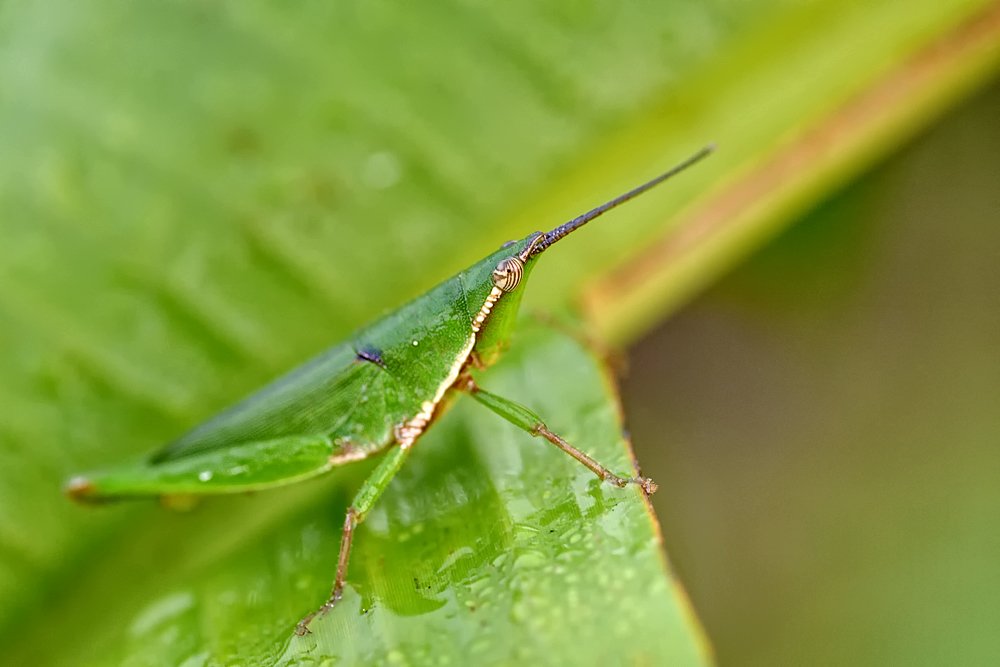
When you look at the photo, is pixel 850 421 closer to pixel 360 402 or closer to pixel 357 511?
pixel 360 402

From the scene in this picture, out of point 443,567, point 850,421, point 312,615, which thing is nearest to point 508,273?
point 443,567

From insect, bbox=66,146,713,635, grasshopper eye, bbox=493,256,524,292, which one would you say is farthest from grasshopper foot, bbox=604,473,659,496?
grasshopper eye, bbox=493,256,524,292

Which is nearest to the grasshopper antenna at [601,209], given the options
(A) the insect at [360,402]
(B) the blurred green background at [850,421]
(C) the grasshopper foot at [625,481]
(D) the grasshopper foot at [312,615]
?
(A) the insect at [360,402]

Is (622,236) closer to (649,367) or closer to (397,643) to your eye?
(649,367)

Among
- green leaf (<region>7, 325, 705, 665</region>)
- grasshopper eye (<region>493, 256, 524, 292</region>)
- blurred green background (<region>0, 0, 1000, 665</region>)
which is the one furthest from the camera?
blurred green background (<region>0, 0, 1000, 665</region>)

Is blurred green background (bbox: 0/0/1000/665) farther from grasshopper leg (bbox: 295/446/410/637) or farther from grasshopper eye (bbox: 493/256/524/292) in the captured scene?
grasshopper eye (bbox: 493/256/524/292)
